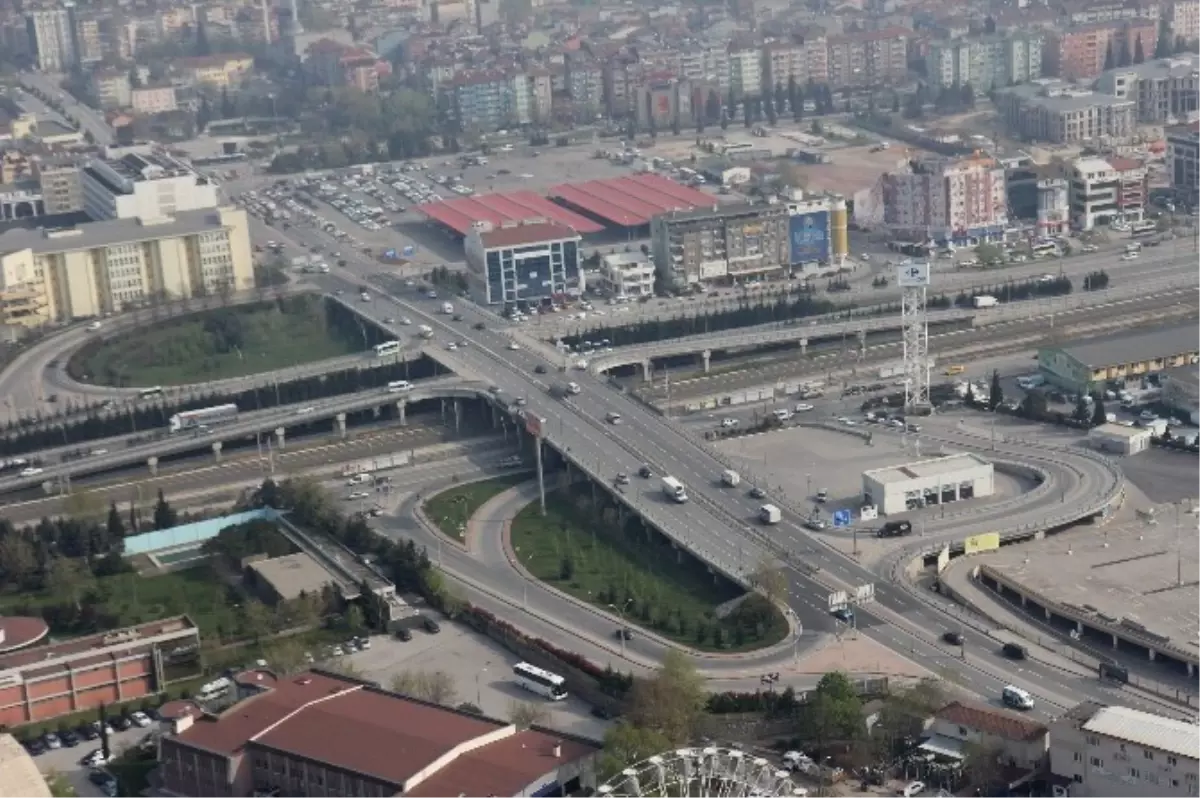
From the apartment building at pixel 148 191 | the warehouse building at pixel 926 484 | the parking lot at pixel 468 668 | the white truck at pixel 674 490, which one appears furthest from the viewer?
the apartment building at pixel 148 191

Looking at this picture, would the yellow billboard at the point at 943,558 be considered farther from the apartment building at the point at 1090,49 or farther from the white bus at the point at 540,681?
the apartment building at the point at 1090,49

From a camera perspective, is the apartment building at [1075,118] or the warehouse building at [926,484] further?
the apartment building at [1075,118]

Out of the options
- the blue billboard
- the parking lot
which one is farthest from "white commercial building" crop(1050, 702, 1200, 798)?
the blue billboard

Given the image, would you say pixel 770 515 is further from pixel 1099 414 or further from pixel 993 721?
pixel 993 721

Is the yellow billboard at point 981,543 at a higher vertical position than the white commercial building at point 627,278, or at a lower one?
lower

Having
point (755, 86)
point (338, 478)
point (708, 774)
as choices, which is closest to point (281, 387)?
point (338, 478)

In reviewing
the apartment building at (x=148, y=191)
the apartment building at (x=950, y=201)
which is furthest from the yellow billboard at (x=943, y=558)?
the apartment building at (x=148, y=191)

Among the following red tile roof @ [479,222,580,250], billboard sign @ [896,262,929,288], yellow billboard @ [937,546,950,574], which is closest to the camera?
yellow billboard @ [937,546,950,574]

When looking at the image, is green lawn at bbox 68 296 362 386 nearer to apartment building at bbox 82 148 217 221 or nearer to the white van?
apartment building at bbox 82 148 217 221
